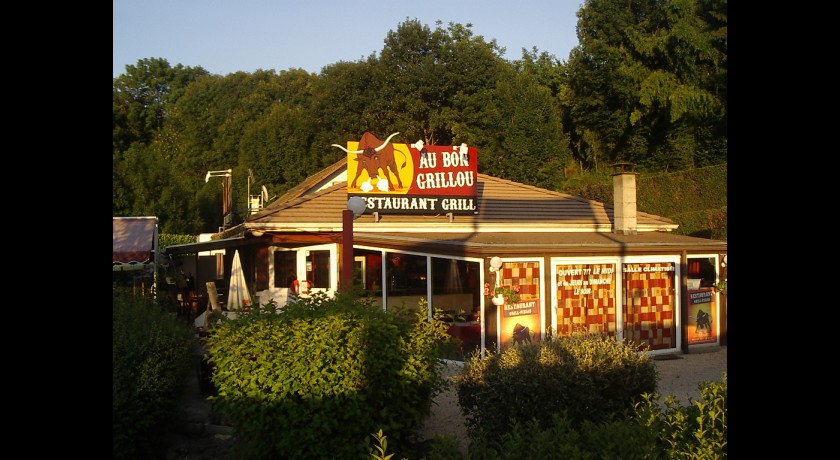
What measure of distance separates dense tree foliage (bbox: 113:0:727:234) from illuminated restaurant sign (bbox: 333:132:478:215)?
1525 centimetres

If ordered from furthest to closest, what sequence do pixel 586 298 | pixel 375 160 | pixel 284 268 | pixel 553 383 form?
pixel 284 268 < pixel 375 160 < pixel 586 298 < pixel 553 383

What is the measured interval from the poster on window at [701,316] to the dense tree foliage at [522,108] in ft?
57.3

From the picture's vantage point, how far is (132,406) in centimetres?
718

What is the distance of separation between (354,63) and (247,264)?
2343cm

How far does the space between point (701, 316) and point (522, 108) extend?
21.9 metres

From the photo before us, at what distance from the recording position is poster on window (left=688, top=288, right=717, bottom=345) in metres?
16.1

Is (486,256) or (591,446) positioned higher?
(486,256)

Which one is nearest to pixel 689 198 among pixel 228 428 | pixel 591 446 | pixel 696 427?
pixel 228 428

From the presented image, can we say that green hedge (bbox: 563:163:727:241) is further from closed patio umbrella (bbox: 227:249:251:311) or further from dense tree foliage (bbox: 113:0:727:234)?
closed patio umbrella (bbox: 227:249:251:311)

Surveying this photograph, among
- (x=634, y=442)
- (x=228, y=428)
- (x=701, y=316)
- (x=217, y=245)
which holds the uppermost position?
(x=217, y=245)

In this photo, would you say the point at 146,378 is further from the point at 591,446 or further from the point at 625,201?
the point at 625,201

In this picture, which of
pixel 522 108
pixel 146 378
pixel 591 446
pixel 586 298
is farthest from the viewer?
pixel 522 108

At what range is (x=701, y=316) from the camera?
53.5ft

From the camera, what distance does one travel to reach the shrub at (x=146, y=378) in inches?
278
